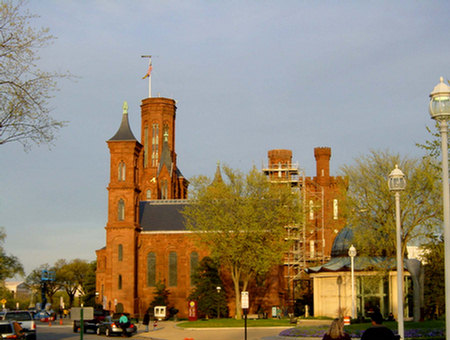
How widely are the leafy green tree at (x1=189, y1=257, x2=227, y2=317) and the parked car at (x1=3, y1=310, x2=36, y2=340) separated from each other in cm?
3095

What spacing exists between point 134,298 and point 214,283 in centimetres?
1074

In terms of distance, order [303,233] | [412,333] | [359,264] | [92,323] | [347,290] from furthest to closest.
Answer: [303,233] < [347,290] < [359,264] < [92,323] < [412,333]

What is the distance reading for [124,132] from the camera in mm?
75750

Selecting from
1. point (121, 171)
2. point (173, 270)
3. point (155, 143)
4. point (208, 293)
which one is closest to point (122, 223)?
point (121, 171)

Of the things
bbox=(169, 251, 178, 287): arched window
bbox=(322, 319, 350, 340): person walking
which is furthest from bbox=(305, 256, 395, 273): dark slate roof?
bbox=(322, 319, 350, 340): person walking

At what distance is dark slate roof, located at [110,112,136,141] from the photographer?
74.8 meters

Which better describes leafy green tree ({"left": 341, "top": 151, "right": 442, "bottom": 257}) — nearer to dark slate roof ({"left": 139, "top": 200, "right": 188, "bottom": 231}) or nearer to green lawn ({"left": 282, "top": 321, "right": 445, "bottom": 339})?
green lawn ({"left": 282, "top": 321, "right": 445, "bottom": 339})

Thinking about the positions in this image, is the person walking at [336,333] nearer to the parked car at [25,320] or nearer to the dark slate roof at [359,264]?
the parked car at [25,320]

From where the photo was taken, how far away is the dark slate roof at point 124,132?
245 feet

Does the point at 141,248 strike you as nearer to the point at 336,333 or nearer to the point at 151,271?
the point at 151,271

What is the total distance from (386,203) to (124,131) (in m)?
40.9

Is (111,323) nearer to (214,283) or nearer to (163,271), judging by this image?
(214,283)

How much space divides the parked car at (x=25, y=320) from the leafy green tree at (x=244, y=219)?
2485 cm

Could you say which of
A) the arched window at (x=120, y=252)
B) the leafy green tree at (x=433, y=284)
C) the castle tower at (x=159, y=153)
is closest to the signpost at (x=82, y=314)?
the leafy green tree at (x=433, y=284)
